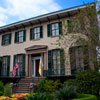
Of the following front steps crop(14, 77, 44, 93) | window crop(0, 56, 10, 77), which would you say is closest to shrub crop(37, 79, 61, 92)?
front steps crop(14, 77, 44, 93)

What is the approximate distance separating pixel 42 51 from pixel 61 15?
169 inches

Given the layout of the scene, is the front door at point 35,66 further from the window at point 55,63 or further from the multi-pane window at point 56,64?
the multi-pane window at point 56,64

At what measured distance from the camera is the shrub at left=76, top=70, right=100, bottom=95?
32.7 feet

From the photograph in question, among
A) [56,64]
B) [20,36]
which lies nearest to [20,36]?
[20,36]

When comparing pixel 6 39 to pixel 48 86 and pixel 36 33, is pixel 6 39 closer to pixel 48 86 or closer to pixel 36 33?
pixel 36 33

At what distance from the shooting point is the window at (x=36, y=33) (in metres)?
17.2

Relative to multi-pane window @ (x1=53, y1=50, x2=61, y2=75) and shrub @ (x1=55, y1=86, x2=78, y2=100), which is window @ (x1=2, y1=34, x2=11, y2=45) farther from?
shrub @ (x1=55, y1=86, x2=78, y2=100)

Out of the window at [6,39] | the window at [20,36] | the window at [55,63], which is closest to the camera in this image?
the window at [55,63]

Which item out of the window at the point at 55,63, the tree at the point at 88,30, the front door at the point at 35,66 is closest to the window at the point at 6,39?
the front door at the point at 35,66

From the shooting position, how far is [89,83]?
1014cm

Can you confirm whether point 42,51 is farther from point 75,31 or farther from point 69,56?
point 75,31

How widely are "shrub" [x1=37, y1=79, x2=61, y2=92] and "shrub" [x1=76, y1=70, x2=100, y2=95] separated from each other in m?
2.17

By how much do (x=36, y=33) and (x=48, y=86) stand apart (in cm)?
774

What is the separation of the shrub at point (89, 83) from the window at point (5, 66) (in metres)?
11.0
